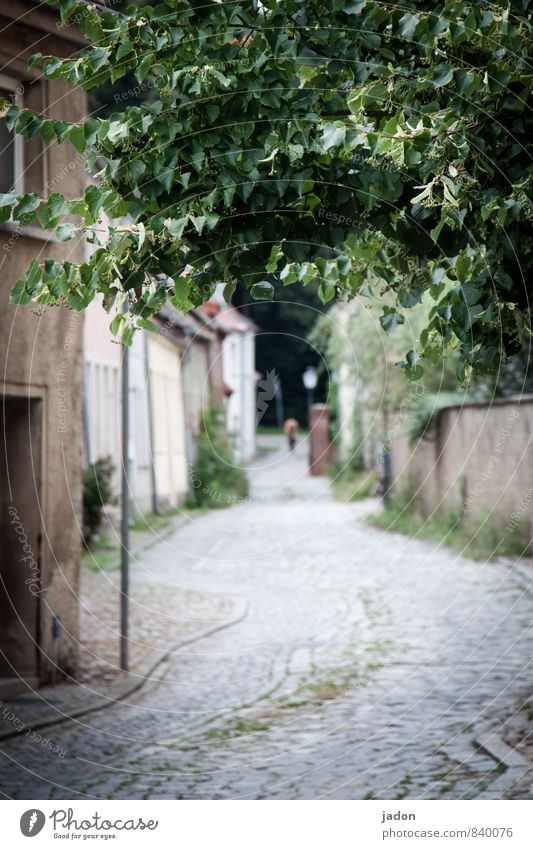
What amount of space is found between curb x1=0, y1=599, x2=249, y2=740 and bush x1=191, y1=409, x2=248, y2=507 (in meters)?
9.23

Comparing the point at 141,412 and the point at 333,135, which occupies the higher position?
the point at 333,135

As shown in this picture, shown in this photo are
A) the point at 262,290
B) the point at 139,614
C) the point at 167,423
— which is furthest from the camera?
the point at 167,423

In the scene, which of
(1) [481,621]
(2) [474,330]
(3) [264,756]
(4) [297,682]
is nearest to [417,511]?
(1) [481,621]

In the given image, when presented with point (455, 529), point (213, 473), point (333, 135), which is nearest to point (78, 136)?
point (333, 135)

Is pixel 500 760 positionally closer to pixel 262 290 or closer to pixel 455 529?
pixel 262 290

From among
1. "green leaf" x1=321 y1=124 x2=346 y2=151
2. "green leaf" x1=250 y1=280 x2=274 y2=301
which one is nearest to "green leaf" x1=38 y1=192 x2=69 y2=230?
"green leaf" x1=250 y1=280 x2=274 y2=301

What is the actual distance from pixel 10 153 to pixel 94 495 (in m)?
8.33

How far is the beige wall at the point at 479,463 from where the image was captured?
1362 centimetres

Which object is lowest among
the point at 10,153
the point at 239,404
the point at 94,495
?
the point at 94,495

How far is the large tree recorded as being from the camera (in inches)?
153

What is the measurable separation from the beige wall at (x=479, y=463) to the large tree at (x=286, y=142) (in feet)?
30.3

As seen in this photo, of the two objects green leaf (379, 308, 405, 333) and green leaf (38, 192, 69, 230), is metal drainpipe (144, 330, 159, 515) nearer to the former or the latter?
green leaf (379, 308, 405, 333)

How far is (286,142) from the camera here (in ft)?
13.1

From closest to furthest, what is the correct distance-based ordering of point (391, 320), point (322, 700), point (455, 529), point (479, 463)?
point (391, 320) < point (322, 700) < point (479, 463) < point (455, 529)
